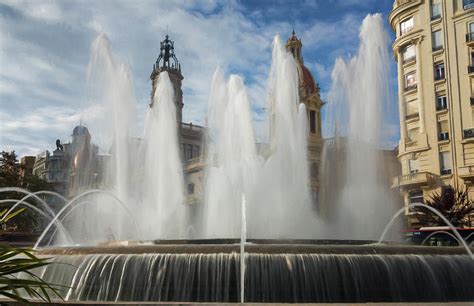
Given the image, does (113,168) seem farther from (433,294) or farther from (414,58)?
(433,294)

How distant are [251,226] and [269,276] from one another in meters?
20.9

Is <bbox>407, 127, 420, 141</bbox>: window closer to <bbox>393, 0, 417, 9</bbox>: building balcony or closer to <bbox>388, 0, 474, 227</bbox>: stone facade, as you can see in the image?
<bbox>388, 0, 474, 227</bbox>: stone facade

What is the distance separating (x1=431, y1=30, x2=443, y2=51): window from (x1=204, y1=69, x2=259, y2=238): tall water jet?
16.6m

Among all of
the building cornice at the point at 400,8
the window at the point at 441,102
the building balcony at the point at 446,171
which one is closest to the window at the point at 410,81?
the window at the point at 441,102

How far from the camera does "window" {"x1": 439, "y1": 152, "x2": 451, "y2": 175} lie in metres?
37.2

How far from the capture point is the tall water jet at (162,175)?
119 feet

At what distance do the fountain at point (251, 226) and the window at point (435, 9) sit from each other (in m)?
7.67

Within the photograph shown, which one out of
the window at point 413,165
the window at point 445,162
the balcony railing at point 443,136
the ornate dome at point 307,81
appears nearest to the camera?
the window at point 445,162

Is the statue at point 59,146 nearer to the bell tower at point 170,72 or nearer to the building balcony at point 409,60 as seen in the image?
the bell tower at point 170,72

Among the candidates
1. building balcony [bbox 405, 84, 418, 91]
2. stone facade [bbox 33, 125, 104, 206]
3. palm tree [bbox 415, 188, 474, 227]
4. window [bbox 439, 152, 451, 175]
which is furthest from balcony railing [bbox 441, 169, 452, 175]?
stone facade [bbox 33, 125, 104, 206]

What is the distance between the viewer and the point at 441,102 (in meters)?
38.6

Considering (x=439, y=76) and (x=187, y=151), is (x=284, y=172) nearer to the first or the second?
(x=439, y=76)

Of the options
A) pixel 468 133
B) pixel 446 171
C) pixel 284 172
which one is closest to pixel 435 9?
pixel 468 133

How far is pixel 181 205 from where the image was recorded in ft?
123
